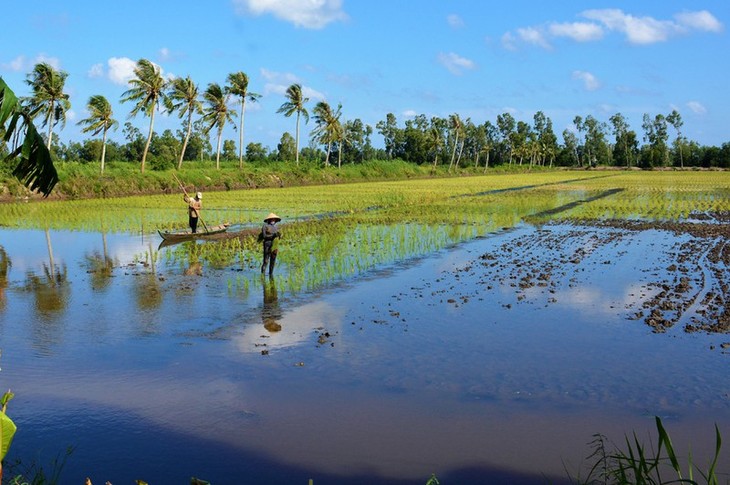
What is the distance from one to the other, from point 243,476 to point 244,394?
1.58 meters

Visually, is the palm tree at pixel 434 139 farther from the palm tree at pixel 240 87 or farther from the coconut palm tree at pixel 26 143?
the coconut palm tree at pixel 26 143

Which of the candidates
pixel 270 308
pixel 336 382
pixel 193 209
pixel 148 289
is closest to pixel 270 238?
pixel 148 289

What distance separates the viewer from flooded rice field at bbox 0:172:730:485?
513 cm

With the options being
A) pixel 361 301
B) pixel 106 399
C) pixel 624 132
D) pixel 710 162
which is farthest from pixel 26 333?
pixel 624 132

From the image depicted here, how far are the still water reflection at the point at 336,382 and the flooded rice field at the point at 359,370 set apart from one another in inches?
0.9

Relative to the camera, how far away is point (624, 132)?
11162 centimetres

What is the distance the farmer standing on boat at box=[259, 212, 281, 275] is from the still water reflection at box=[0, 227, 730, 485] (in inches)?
41.8

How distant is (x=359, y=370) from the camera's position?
7.08 meters

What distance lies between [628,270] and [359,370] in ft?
25.5

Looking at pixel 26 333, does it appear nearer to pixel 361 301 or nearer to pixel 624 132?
pixel 361 301

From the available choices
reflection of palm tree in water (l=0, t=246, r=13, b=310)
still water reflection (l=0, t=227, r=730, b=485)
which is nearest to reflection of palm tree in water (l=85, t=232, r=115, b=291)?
still water reflection (l=0, t=227, r=730, b=485)

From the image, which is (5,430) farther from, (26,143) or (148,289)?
(148,289)

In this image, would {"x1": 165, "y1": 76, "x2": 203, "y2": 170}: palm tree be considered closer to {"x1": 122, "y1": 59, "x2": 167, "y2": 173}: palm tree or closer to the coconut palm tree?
{"x1": 122, "y1": 59, "x2": 167, "y2": 173}: palm tree

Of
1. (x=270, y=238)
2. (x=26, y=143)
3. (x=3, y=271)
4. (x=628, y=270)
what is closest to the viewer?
(x=26, y=143)
